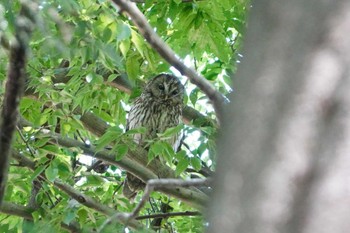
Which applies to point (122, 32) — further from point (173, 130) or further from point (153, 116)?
point (153, 116)

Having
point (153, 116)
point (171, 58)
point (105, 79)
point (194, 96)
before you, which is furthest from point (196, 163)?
point (171, 58)

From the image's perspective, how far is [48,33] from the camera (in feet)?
7.34

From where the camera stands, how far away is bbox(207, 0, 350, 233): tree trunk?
36.9 inches

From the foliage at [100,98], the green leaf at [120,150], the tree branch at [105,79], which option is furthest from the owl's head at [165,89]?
the green leaf at [120,150]

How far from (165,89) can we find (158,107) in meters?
0.23

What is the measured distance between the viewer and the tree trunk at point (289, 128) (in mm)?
938

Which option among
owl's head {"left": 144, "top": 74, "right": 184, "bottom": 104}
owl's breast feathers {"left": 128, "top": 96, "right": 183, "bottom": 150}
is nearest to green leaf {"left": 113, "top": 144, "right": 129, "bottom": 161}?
owl's breast feathers {"left": 128, "top": 96, "right": 183, "bottom": 150}

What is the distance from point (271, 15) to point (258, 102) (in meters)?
0.11

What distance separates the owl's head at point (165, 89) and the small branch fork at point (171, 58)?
212 inches

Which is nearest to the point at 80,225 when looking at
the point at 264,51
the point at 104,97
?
the point at 104,97

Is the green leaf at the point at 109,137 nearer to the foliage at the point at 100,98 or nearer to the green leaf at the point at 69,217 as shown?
the foliage at the point at 100,98

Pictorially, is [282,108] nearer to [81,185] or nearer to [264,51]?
[264,51]

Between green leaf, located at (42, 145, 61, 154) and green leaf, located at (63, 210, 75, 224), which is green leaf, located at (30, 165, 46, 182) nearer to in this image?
green leaf, located at (42, 145, 61, 154)

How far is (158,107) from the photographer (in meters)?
7.26
